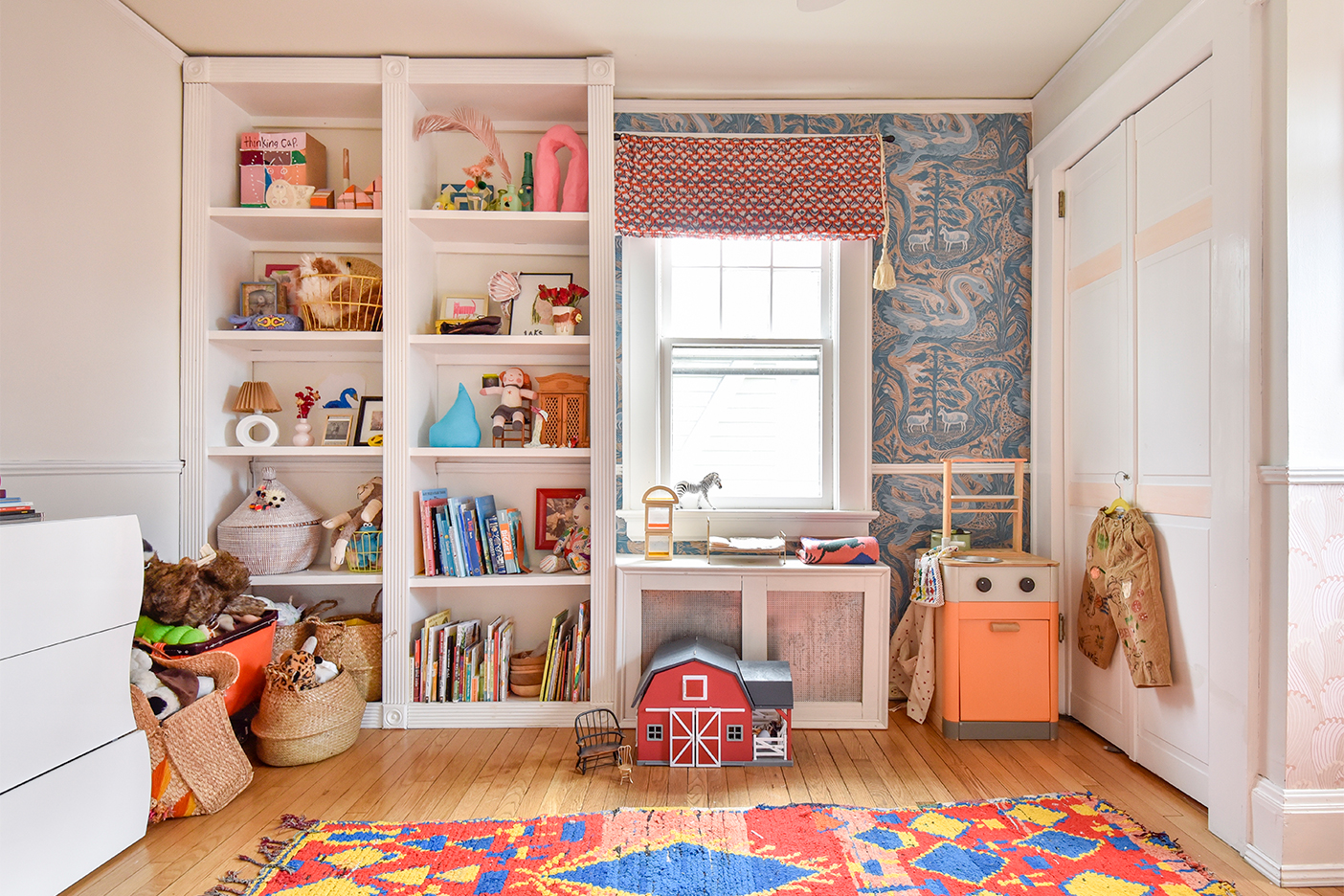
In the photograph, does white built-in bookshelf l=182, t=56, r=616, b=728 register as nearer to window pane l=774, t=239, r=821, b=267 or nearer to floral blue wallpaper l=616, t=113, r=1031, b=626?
floral blue wallpaper l=616, t=113, r=1031, b=626

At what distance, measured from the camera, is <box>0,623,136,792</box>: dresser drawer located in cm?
173

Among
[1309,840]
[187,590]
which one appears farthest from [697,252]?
[1309,840]

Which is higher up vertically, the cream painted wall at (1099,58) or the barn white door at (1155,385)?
the cream painted wall at (1099,58)

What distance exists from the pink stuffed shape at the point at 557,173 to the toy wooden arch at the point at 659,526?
1.24 meters

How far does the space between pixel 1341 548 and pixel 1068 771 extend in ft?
3.70

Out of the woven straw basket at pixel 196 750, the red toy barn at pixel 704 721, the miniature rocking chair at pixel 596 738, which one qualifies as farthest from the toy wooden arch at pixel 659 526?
the woven straw basket at pixel 196 750

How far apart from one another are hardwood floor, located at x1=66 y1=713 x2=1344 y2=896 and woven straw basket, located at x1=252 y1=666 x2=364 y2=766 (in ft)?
0.16

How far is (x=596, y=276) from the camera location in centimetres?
301

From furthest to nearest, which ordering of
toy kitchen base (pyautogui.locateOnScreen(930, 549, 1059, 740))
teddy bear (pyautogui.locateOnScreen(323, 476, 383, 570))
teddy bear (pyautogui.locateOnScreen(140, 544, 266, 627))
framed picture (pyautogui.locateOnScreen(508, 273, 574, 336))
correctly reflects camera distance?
1. framed picture (pyautogui.locateOnScreen(508, 273, 574, 336))
2. teddy bear (pyautogui.locateOnScreen(323, 476, 383, 570))
3. toy kitchen base (pyautogui.locateOnScreen(930, 549, 1059, 740))
4. teddy bear (pyautogui.locateOnScreen(140, 544, 266, 627))

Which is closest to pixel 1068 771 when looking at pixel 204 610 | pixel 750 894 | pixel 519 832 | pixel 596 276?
pixel 750 894

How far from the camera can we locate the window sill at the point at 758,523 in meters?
3.23

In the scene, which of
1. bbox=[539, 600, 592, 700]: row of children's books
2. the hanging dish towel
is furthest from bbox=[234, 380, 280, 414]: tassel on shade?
the hanging dish towel

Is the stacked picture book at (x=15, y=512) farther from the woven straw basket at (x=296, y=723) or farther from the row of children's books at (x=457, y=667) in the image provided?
the row of children's books at (x=457, y=667)

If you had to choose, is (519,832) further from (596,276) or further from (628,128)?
(628,128)
